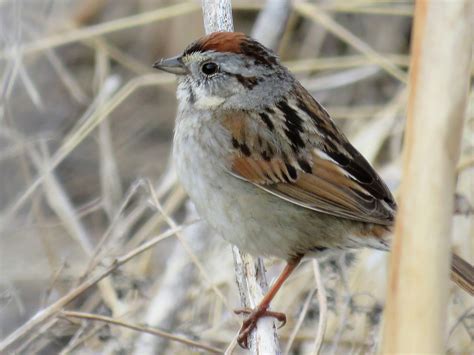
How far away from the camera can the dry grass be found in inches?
123

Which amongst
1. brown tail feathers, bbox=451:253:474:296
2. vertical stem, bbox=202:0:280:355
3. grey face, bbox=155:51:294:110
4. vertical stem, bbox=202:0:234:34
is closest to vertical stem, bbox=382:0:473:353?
vertical stem, bbox=202:0:280:355

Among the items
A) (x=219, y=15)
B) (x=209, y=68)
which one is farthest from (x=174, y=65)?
(x=219, y=15)

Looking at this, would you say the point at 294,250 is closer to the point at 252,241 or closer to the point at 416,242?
the point at 252,241

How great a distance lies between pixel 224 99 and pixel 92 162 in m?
2.65

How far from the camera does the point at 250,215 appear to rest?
2.73 metres

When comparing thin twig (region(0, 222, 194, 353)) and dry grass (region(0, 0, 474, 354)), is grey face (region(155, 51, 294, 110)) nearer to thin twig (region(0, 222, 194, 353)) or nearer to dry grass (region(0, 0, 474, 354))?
dry grass (region(0, 0, 474, 354))

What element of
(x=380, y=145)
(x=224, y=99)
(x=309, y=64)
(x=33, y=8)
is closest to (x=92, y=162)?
(x=33, y=8)

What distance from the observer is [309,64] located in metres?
4.81

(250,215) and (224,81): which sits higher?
(224,81)

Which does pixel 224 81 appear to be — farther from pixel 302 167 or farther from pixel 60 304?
pixel 60 304

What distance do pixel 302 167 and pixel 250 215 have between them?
23 centimetres

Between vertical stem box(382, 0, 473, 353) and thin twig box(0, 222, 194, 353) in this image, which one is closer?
vertical stem box(382, 0, 473, 353)

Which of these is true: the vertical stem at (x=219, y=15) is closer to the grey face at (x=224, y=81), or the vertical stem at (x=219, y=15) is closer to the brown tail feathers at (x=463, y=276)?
the grey face at (x=224, y=81)

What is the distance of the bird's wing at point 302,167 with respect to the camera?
9.04 ft
